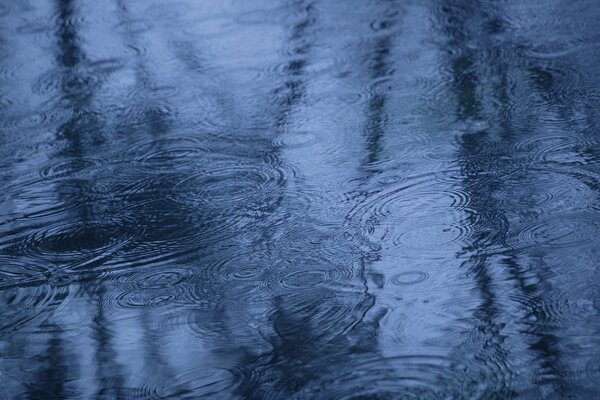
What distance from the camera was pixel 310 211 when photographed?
2.75 m

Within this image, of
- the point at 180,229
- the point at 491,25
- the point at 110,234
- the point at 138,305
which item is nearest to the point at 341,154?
the point at 180,229

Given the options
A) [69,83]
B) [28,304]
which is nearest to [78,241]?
[28,304]

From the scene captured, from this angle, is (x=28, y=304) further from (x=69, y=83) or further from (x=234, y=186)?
(x=69, y=83)

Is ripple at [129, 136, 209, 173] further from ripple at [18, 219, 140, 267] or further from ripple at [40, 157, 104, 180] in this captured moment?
ripple at [18, 219, 140, 267]

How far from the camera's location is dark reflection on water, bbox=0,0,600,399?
6.57 feet

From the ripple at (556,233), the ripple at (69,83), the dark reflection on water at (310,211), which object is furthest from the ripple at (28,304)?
the ripple at (69,83)

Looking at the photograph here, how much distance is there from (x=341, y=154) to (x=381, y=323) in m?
1.16

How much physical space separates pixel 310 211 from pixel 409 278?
55cm

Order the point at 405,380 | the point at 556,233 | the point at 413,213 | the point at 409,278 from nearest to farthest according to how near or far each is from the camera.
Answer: the point at 405,380, the point at 409,278, the point at 556,233, the point at 413,213

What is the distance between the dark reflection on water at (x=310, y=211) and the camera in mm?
2004

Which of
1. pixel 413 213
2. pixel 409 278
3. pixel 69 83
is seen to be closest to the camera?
pixel 409 278

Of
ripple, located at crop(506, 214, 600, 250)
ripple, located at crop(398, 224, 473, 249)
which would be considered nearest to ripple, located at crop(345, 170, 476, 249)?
ripple, located at crop(398, 224, 473, 249)

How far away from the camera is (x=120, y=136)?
11.7 ft

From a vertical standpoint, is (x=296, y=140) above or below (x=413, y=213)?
above
